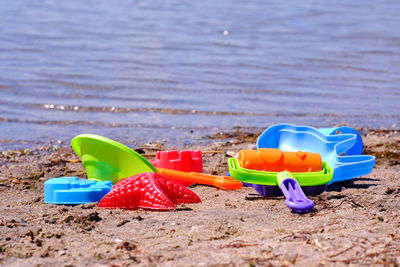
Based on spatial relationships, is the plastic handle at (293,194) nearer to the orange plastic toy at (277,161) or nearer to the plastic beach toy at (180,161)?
the orange plastic toy at (277,161)

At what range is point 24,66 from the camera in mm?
9562

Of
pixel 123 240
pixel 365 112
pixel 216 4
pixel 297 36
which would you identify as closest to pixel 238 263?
pixel 123 240

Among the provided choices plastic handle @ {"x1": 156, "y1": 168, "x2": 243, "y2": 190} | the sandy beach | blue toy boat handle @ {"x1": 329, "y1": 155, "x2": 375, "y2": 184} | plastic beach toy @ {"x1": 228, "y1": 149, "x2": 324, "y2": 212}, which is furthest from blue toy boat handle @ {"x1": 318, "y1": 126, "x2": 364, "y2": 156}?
plastic handle @ {"x1": 156, "y1": 168, "x2": 243, "y2": 190}

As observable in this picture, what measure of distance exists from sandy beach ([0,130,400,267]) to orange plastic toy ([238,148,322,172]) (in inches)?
7.8

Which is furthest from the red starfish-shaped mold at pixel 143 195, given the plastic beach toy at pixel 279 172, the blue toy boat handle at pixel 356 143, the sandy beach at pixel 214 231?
the blue toy boat handle at pixel 356 143

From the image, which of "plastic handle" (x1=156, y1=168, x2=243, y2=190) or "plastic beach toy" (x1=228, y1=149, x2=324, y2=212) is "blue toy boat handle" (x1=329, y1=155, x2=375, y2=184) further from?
"plastic handle" (x1=156, y1=168, x2=243, y2=190)

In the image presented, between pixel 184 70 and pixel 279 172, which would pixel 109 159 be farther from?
pixel 184 70

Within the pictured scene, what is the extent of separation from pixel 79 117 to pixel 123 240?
4372 millimetres

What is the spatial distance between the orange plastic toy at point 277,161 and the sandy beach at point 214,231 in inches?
7.8

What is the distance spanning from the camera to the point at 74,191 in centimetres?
361

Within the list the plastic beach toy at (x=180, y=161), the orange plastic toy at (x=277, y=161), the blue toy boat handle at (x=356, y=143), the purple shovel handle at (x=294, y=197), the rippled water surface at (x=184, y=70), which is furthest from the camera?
the rippled water surface at (x=184, y=70)

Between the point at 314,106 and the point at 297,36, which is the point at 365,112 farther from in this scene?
the point at 297,36

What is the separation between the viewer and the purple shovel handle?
3.28 metres

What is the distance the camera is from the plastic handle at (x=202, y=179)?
4.02m
